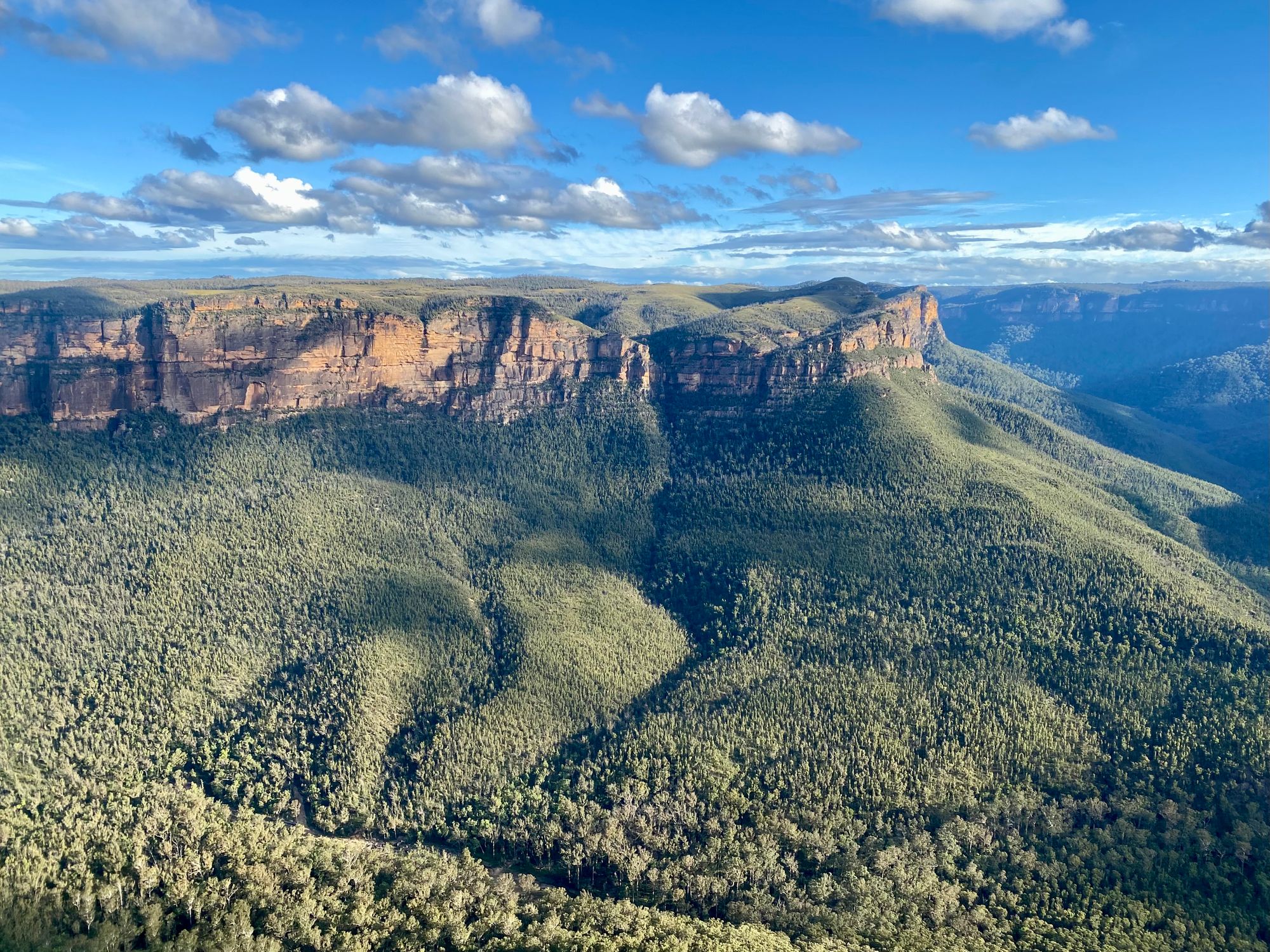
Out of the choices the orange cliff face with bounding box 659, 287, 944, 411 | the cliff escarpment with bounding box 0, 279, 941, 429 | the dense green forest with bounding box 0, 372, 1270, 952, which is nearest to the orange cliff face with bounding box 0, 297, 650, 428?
the cliff escarpment with bounding box 0, 279, 941, 429

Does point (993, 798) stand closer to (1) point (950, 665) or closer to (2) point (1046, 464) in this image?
(1) point (950, 665)

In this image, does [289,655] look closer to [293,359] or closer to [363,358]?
[293,359]

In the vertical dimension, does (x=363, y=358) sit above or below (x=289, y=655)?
above

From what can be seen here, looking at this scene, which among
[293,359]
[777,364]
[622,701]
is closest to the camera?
[622,701]

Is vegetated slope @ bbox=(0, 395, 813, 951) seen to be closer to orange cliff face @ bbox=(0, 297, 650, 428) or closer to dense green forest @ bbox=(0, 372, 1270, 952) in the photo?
dense green forest @ bbox=(0, 372, 1270, 952)

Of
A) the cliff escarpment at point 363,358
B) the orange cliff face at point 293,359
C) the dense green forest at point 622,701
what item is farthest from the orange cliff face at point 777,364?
the dense green forest at point 622,701

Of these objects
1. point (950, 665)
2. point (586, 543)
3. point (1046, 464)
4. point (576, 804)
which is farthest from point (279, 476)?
point (1046, 464)

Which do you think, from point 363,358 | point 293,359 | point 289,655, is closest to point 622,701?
point 289,655
